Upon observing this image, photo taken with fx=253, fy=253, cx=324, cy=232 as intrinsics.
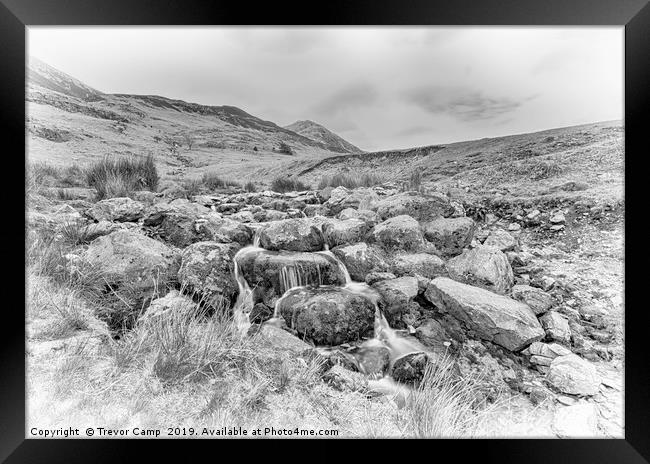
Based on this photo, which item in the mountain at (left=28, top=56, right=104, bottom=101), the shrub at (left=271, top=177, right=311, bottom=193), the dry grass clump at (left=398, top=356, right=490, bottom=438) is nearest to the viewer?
the dry grass clump at (left=398, top=356, right=490, bottom=438)

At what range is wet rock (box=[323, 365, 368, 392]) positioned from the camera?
1.39m

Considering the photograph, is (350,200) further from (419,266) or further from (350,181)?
(419,266)

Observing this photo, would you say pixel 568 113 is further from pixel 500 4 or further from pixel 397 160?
pixel 397 160

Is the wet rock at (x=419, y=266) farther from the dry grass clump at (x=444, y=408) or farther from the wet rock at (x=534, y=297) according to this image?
the dry grass clump at (x=444, y=408)

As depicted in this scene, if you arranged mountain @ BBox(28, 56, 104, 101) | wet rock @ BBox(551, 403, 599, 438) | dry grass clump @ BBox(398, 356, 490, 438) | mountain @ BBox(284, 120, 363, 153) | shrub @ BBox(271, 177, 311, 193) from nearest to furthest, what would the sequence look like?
1. dry grass clump @ BBox(398, 356, 490, 438)
2. wet rock @ BBox(551, 403, 599, 438)
3. mountain @ BBox(28, 56, 104, 101)
4. mountain @ BBox(284, 120, 363, 153)
5. shrub @ BBox(271, 177, 311, 193)

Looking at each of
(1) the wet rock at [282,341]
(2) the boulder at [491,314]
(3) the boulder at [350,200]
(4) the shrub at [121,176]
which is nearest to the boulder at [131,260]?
(4) the shrub at [121,176]

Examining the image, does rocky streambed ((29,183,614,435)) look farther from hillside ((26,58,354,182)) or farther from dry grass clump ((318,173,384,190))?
hillside ((26,58,354,182))

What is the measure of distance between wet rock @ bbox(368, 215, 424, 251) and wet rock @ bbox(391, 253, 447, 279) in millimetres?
71

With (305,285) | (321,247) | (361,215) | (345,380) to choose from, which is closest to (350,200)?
(361,215)

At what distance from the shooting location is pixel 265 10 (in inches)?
48.5

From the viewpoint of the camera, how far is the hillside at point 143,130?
1.49 meters

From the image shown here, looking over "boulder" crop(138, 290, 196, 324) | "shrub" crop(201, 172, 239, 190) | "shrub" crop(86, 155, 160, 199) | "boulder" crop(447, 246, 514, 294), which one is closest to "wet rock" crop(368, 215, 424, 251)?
"boulder" crop(447, 246, 514, 294)

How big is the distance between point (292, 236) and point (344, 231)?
1.21 ft

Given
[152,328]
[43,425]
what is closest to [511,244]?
[152,328]
